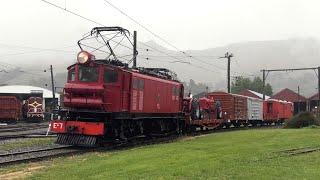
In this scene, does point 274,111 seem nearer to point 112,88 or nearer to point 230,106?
point 230,106

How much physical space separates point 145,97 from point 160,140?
303 centimetres

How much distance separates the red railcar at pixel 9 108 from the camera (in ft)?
201

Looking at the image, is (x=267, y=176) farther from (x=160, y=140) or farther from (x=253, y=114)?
(x=253, y=114)

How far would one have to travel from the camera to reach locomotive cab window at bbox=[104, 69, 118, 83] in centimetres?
2441

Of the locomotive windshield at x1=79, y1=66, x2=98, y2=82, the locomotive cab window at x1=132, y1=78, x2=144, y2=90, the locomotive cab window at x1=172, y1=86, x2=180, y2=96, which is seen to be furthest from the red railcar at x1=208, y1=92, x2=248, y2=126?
the locomotive windshield at x1=79, y1=66, x2=98, y2=82

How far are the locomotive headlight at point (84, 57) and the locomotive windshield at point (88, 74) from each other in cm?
32

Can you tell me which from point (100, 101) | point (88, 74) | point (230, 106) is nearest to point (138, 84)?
point (88, 74)

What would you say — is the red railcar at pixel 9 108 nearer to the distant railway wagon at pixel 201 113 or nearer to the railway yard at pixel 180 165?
the distant railway wagon at pixel 201 113

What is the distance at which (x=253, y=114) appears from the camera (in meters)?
58.2

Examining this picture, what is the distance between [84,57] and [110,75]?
1.43 m

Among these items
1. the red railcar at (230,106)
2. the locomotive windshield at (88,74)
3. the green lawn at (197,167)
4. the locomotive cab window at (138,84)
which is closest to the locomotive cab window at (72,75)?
the locomotive windshield at (88,74)

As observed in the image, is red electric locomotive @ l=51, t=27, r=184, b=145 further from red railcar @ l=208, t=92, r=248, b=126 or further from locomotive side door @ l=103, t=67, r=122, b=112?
red railcar @ l=208, t=92, r=248, b=126

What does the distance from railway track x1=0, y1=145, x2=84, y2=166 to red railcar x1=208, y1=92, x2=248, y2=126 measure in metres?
25.5

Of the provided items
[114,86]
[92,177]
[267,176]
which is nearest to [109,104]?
[114,86]
